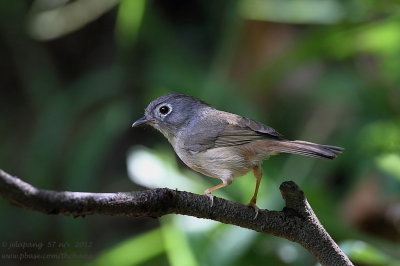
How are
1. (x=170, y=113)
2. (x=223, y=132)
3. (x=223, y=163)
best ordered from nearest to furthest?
1. (x=223, y=163)
2. (x=223, y=132)
3. (x=170, y=113)

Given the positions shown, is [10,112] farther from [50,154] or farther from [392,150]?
[392,150]

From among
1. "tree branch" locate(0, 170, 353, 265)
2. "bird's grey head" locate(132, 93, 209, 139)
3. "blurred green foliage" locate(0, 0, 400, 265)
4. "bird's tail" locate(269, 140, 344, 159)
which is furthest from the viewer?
"blurred green foliage" locate(0, 0, 400, 265)

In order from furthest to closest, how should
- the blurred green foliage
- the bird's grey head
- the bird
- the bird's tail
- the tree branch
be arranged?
the blurred green foliage, the bird's grey head, the bird, the bird's tail, the tree branch

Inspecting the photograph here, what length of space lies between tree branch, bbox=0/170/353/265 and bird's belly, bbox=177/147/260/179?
0.91 metres

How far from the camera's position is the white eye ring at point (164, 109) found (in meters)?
3.51

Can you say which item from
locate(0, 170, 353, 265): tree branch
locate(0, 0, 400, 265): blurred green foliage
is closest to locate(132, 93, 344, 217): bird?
locate(0, 170, 353, 265): tree branch

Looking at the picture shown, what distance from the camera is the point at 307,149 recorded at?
2564 millimetres

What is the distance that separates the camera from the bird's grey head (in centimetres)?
349

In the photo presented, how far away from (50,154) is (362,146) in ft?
9.12

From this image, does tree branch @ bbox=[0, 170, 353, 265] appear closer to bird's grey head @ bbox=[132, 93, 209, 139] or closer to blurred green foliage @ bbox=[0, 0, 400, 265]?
bird's grey head @ bbox=[132, 93, 209, 139]

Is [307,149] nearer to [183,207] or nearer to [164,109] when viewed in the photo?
[183,207]

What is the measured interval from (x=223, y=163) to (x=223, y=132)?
28cm

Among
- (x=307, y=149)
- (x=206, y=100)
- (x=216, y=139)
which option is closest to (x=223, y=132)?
(x=216, y=139)

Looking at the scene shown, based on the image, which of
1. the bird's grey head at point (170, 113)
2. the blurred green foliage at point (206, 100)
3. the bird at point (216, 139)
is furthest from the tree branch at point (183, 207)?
the blurred green foliage at point (206, 100)
